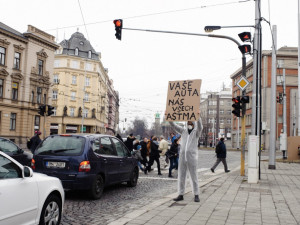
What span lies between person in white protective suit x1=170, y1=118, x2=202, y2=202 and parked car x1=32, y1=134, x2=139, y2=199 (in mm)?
1984

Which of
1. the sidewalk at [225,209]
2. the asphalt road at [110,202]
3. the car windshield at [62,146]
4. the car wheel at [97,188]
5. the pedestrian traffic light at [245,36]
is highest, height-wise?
the pedestrian traffic light at [245,36]

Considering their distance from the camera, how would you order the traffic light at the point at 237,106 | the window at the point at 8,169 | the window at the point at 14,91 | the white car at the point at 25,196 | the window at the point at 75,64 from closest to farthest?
the white car at the point at 25,196 < the window at the point at 8,169 < the traffic light at the point at 237,106 < the window at the point at 14,91 < the window at the point at 75,64

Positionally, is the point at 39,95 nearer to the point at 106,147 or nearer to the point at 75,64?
the point at 75,64

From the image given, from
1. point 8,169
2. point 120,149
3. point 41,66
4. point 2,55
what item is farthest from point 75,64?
point 8,169

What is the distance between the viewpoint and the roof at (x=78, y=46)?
7156cm

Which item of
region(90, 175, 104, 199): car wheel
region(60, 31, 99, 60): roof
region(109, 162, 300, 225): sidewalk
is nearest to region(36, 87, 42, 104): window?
region(60, 31, 99, 60): roof

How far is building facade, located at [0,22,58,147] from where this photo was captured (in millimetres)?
39000

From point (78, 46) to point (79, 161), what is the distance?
67.6 metres

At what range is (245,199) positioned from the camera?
27.7 feet

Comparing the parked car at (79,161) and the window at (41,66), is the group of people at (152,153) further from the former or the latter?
the window at (41,66)

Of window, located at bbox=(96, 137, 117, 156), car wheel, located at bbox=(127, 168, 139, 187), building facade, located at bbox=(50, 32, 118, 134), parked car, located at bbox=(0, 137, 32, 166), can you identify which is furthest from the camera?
building facade, located at bbox=(50, 32, 118, 134)

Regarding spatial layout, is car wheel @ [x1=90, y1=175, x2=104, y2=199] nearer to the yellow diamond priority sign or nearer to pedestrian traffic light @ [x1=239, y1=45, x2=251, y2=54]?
the yellow diamond priority sign

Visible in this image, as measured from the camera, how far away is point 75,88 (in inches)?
2719

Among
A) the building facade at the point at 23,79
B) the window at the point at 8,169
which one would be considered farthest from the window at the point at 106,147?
the building facade at the point at 23,79
